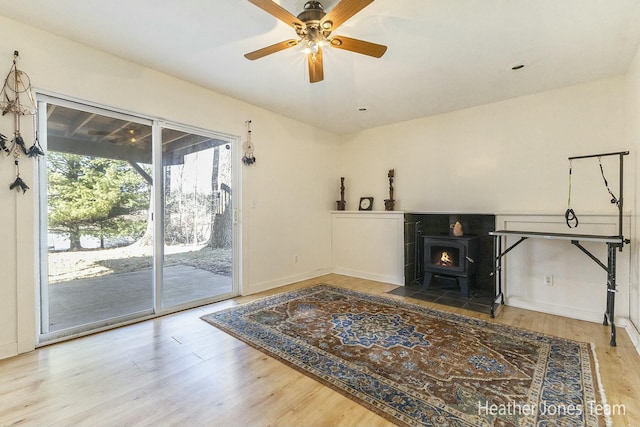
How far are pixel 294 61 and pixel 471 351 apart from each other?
294 centimetres

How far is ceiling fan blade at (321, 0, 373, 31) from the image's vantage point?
5.44 ft

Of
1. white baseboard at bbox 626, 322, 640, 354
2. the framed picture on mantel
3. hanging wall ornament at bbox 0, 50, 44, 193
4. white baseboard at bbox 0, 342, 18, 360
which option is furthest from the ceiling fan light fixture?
white baseboard at bbox 626, 322, 640, 354

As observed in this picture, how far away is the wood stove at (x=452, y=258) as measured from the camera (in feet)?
12.0

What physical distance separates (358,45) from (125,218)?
2.70 meters

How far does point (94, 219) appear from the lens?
2.73 meters

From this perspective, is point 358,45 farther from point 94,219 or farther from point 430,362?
point 94,219

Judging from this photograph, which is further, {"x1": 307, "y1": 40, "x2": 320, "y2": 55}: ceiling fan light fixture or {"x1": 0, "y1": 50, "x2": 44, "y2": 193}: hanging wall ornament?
{"x1": 0, "y1": 50, "x2": 44, "y2": 193}: hanging wall ornament

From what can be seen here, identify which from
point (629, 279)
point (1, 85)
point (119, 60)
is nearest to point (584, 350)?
point (629, 279)

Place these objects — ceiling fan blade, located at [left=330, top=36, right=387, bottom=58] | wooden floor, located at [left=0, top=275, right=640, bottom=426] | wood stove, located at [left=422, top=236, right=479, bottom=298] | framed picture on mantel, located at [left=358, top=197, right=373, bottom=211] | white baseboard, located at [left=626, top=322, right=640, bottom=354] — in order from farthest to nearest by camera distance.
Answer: framed picture on mantel, located at [left=358, top=197, right=373, bottom=211] < wood stove, located at [left=422, top=236, right=479, bottom=298] < white baseboard, located at [left=626, top=322, right=640, bottom=354] < ceiling fan blade, located at [left=330, top=36, right=387, bottom=58] < wooden floor, located at [left=0, top=275, right=640, bottom=426]

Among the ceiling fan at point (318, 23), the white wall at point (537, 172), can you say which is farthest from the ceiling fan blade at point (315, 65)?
the white wall at point (537, 172)

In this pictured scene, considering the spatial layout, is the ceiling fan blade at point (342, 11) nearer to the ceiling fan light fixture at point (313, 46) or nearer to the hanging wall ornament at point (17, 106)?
the ceiling fan light fixture at point (313, 46)

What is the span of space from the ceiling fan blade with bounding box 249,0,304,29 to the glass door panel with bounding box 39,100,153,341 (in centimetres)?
202

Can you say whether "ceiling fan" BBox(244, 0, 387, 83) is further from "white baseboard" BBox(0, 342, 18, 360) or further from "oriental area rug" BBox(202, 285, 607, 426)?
"white baseboard" BBox(0, 342, 18, 360)

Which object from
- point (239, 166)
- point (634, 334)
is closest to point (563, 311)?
point (634, 334)
